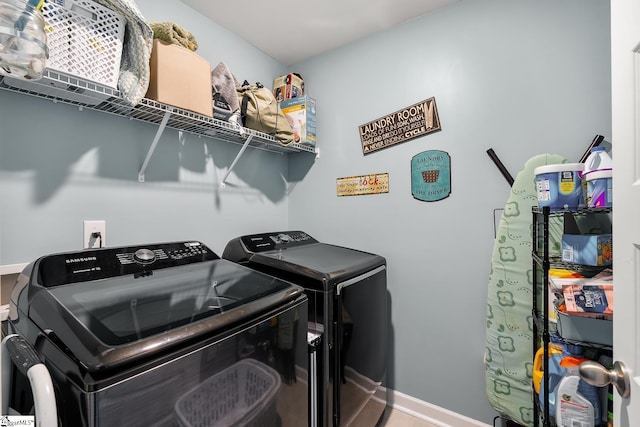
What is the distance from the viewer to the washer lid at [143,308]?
28.4 inches

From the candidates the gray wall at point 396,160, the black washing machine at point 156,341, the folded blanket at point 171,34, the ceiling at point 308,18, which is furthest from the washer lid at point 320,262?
the ceiling at point 308,18

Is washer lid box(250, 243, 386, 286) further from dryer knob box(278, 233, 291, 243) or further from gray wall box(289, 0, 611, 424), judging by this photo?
gray wall box(289, 0, 611, 424)

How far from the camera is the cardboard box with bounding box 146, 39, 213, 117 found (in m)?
1.38

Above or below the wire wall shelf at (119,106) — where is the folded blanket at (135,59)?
above

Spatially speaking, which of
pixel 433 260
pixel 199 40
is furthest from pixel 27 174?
pixel 433 260

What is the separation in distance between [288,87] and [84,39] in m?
1.41

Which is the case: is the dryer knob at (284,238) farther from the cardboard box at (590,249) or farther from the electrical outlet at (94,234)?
the cardboard box at (590,249)

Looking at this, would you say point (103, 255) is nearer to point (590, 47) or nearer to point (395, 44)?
point (395, 44)

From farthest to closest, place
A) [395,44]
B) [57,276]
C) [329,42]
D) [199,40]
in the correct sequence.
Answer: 1. [329,42]
2. [395,44]
3. [199,40]
4. [57,276]

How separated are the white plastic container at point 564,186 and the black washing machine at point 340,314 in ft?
3.05

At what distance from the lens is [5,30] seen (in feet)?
1.94

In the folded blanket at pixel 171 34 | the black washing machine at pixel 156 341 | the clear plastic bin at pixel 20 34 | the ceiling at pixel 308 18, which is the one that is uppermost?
the ceiling at pixel 308 18

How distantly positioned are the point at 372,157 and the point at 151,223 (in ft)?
4.95

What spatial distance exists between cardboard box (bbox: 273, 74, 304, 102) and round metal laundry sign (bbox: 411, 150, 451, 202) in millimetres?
1059
